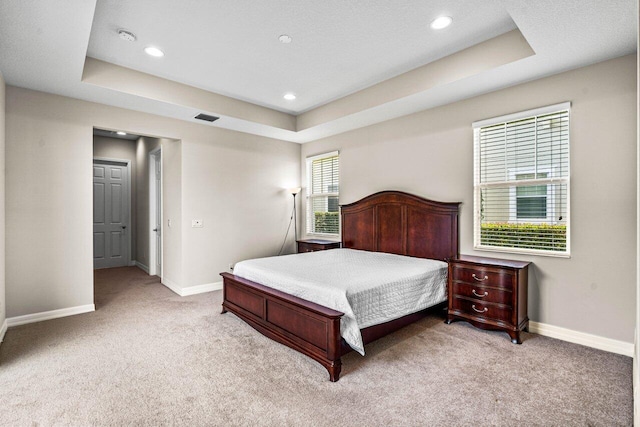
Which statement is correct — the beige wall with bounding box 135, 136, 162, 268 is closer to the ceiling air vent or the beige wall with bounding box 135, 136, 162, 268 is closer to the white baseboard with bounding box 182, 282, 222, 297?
the ceiling air vent

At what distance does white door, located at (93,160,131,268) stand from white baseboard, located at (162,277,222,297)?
8.07ft

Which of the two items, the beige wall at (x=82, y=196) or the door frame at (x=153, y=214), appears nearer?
the beige wall at (x=82, y=196)

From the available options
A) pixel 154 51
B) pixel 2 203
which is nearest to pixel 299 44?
pixel 154 51

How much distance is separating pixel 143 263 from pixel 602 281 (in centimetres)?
713

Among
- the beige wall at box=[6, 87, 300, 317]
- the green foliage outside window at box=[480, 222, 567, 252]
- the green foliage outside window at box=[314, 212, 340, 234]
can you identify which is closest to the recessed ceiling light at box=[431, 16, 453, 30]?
the green foliage outside window at box=[480, 222, 567, 252]

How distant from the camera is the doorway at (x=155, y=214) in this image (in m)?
5.91

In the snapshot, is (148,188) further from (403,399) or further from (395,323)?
(403,399)

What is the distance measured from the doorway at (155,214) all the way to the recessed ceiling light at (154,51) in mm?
2872

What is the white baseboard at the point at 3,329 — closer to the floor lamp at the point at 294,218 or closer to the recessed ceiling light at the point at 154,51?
the recessed ceiling light at the point at 154,51

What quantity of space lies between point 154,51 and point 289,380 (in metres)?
3.28

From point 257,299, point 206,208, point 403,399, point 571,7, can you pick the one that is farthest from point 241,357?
point 571,7

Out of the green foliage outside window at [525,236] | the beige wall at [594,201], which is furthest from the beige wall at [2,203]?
the green foliage outside window at [525,236]

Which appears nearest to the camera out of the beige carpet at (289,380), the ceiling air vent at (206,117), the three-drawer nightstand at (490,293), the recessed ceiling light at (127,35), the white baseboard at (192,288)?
the beige carpet at (289,380)

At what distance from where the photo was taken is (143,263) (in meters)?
6.57
